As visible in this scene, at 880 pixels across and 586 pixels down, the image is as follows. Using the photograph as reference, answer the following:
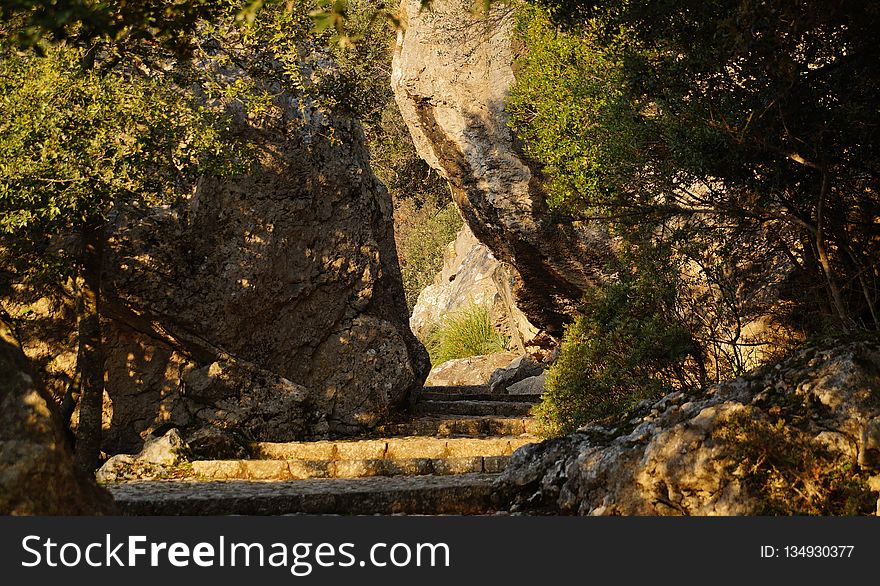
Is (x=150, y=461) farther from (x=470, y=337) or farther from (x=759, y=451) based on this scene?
(x=470, y=337)

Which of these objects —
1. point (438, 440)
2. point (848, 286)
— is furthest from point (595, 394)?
point (848, 286)

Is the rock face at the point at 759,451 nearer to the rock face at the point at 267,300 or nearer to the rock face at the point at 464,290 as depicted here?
the rock face at the point at 267,300

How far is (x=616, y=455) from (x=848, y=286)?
4658mm

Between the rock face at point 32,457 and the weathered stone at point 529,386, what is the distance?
56.3 feet

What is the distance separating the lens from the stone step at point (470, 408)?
59.6 feet

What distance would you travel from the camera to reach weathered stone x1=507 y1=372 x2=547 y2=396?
22.1 metres

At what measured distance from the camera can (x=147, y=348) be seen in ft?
50.8

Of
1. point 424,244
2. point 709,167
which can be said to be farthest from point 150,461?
point 424,244

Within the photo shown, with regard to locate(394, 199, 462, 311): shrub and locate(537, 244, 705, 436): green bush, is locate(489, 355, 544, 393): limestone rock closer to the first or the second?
locate(537, 244, 705, 436): green bush

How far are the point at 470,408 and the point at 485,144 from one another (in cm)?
561

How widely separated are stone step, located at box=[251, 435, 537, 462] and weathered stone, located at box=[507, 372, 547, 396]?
26.4ft

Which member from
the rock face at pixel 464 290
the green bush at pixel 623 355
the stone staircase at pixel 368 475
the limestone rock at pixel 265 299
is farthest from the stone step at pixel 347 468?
the rock face at pixel 464 290

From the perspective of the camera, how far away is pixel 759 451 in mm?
6957

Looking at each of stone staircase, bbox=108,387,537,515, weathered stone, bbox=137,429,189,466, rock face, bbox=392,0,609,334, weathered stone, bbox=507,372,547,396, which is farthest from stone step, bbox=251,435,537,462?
weathered stone, bbox=507,372,547,396
